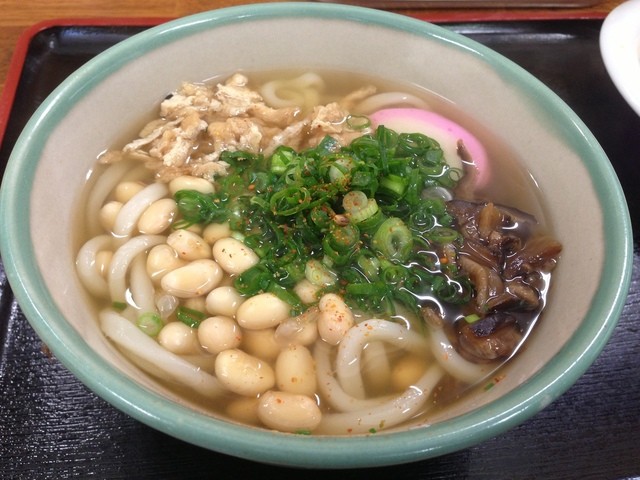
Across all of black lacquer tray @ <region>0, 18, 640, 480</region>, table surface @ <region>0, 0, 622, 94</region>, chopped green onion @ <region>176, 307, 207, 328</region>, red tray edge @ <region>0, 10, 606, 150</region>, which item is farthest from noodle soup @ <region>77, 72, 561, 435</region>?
table surface @ <region>0, 0, 622, 94</region>

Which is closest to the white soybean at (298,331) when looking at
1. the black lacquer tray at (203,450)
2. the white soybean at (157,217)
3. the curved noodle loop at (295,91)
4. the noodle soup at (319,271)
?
the noodle soup at (319,271)

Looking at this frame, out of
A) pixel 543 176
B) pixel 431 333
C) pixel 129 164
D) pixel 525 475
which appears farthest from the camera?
pixel 129 164

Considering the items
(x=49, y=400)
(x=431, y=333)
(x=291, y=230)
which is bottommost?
(x=49, y=400)

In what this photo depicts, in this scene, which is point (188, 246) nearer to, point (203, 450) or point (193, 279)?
point (193, 279)

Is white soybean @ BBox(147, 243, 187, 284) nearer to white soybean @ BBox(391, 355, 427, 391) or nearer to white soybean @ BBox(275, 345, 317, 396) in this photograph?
white soybean @ BBox(275, 345, 317, 396)

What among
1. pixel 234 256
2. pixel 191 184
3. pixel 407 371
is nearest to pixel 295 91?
pixel 191 184

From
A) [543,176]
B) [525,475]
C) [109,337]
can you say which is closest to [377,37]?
[543,176]

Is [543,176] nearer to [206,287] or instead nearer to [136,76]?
[206,287]

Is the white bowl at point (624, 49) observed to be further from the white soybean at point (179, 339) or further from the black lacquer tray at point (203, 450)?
the white soybean at point (179, 339)
